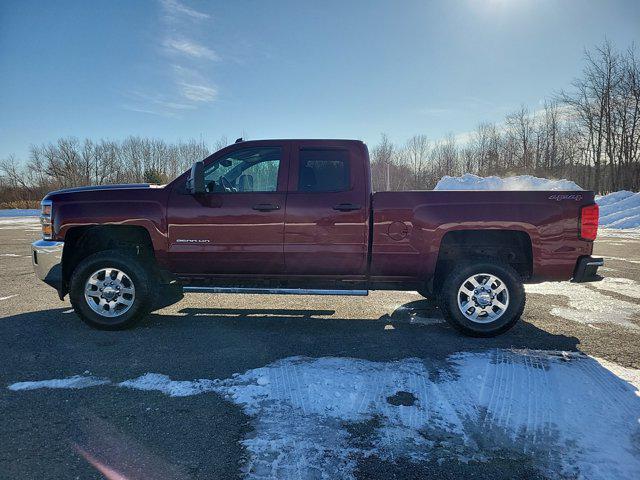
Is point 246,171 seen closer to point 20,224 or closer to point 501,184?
point 20,224

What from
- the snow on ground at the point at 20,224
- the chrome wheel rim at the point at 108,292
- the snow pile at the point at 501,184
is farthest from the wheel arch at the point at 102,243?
the snow pile at the point at 501,184

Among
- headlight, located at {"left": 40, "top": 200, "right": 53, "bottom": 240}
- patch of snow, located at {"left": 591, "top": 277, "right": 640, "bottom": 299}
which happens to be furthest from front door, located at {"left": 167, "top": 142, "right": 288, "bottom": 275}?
patch of snow, located at {"left": 591, "top": 277, "right": 640, "bottom": 299}

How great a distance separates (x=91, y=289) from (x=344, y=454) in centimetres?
363

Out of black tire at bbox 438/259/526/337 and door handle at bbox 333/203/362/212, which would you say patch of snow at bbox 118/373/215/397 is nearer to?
door handle at bbox 333/203/362/212

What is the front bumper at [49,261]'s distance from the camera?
466 centimetres

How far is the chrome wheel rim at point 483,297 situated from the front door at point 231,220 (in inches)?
80.0

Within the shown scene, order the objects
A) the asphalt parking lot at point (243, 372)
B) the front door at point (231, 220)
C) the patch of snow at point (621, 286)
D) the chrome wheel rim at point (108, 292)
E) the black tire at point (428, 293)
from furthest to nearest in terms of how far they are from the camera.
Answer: the patch of snow at point (621, 286), the black tire at point (428, 293), the chrome wheel rim at point (108, 292), the front door at point (231, 220), the asphalt parking lot at point (243, 372)

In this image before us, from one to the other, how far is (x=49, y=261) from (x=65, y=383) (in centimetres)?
195

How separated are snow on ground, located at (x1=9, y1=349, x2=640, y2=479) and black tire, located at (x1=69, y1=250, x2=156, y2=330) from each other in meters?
1.35

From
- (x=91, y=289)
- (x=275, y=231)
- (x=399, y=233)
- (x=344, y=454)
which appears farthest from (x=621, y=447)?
(x=91, y=289)

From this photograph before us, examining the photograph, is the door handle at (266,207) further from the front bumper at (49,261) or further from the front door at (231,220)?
the front bumper at (49,261)

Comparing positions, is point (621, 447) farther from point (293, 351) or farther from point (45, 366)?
point (45, 366)

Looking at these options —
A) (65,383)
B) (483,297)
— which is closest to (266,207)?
(65,383)

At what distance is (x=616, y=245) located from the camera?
12531 mm
